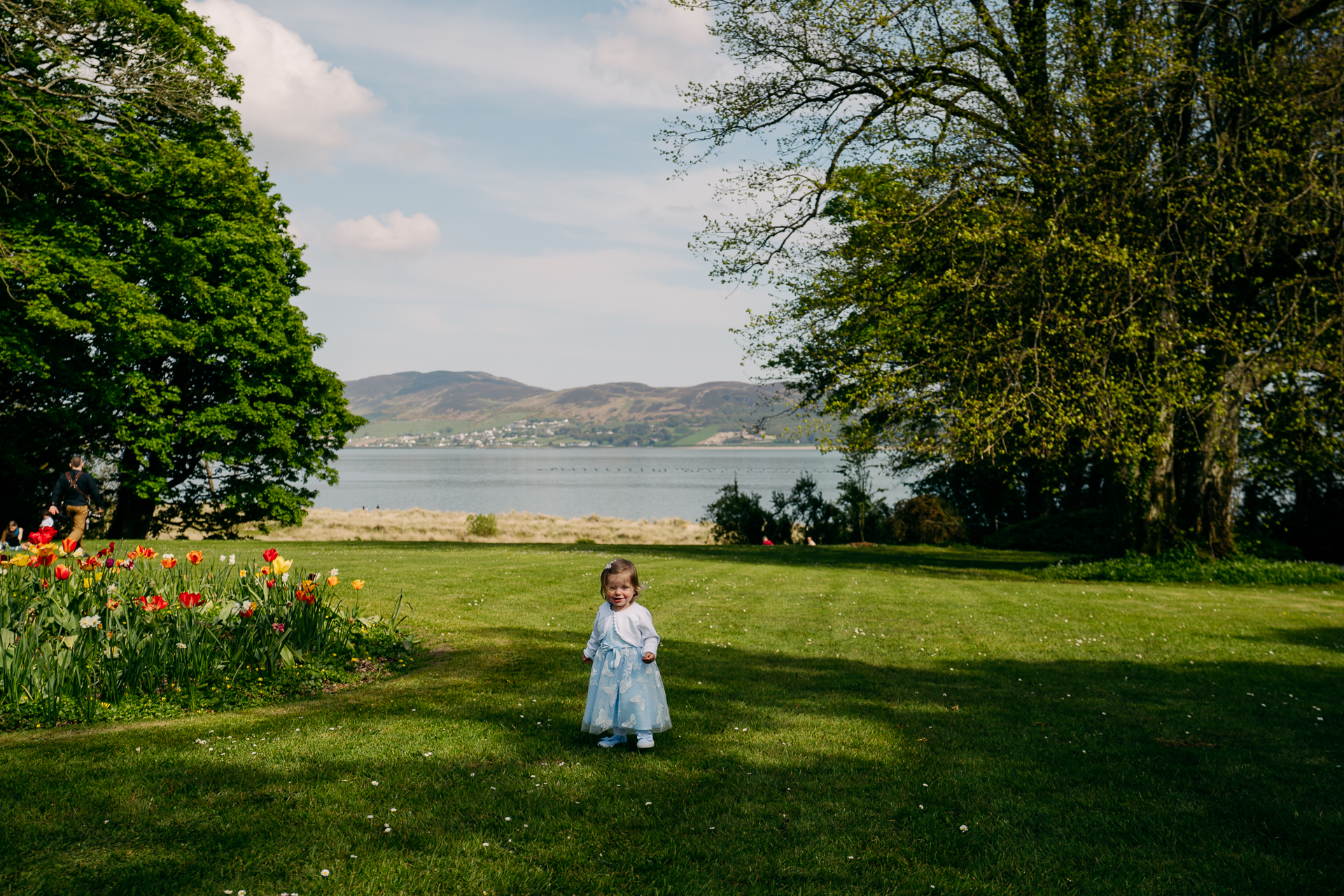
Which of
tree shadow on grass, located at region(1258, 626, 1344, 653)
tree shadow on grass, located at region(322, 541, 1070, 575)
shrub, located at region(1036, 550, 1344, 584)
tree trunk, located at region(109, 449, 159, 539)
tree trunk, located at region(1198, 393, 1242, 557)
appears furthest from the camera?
tree trunk, located at region(109, 449, 159, 539)

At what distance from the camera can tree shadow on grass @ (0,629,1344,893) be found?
4.31 m

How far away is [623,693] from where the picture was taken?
21.0ft

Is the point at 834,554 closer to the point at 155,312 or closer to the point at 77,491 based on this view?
the point at 77,491

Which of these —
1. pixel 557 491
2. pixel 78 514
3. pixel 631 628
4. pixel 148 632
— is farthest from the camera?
pixel 557 491

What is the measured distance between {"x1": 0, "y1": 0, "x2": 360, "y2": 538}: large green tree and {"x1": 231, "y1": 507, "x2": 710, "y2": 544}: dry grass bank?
633 cm

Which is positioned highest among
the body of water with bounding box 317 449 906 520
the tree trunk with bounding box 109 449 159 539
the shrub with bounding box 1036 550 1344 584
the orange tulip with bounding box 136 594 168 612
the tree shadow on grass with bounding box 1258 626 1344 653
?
the orange tulip with bounding box 136 594 168 612

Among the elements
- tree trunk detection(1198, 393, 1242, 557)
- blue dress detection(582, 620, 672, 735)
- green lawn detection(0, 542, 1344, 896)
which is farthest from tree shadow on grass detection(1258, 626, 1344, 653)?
blue dress detection(582, 620, 672, 735)

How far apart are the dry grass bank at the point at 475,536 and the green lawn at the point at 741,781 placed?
82.8 ft

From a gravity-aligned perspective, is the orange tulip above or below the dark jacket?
below

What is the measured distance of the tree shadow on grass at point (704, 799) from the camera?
4312 millimetres

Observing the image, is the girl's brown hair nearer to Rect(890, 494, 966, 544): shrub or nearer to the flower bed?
the flower bed

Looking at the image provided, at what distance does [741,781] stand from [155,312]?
82.9 ft

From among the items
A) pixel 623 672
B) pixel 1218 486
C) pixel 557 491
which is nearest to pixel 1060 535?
pixel 1218 486

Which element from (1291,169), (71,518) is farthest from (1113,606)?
(71,518)
